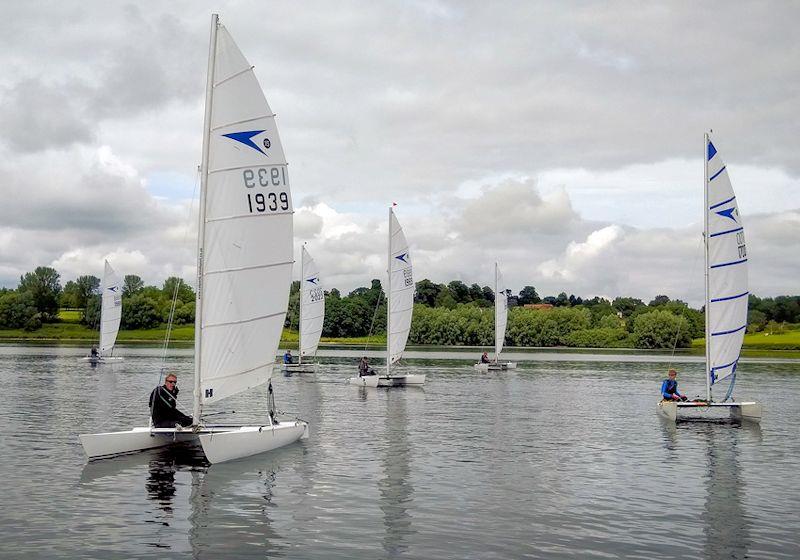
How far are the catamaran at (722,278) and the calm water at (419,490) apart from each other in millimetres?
2236

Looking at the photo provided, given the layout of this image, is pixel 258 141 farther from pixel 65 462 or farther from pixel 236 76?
pixel 65 462

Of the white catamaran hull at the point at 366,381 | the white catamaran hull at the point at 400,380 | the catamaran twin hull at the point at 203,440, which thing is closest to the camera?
the catamaran twin hull at the point at 203,440

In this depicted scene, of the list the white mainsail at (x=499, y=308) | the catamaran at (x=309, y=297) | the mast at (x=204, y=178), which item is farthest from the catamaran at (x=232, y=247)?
the white mainsail at (x=499, y=308)

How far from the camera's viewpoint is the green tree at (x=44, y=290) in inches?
6083

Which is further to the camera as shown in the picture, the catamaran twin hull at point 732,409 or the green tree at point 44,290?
the green tree at point 44,290

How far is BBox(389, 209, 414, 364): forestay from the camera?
48.2m

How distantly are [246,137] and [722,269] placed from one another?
18.7 m

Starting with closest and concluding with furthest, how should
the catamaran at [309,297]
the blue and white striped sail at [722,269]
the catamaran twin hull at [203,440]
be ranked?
the catamaran twin hull at [203,440] → the blue and white striped sail at [722,269] → the catamaran at [309,297]

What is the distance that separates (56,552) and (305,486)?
20.3 ft

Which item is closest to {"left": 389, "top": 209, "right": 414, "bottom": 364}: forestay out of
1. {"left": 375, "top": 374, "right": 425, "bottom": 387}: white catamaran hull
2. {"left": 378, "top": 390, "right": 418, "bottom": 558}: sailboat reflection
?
{"left": 375, "top": 374, "right": 425, "bottom": 387}: white catamaran hull

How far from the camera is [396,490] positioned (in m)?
17.4

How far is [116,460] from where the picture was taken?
805 inches

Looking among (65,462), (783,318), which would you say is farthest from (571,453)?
(783,318)

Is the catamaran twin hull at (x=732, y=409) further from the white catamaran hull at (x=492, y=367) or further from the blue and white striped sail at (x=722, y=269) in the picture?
the white catamaran hull at (x=492, y=367)
